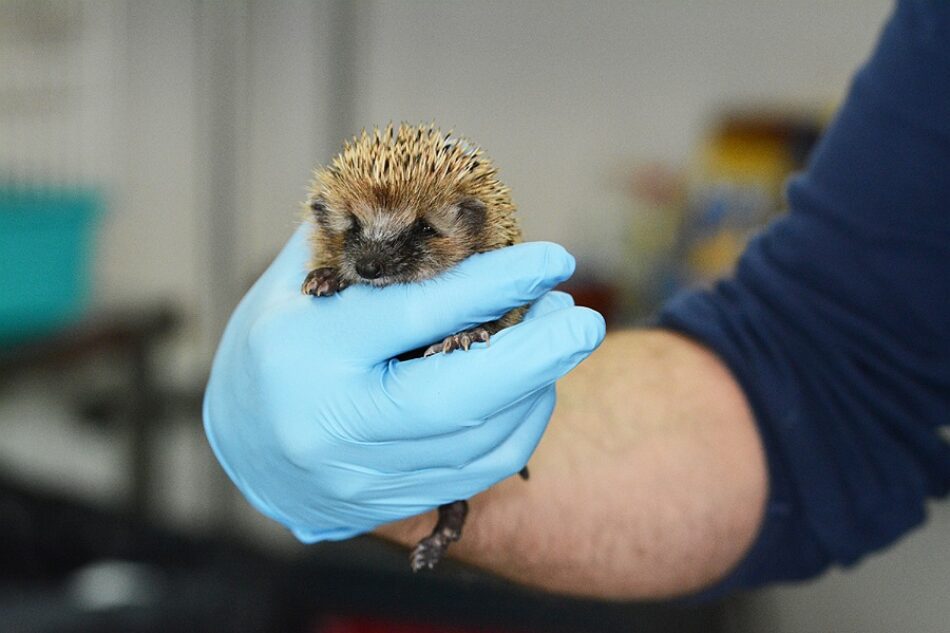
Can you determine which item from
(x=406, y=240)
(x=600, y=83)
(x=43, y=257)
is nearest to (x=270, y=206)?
(x=43, y=257)

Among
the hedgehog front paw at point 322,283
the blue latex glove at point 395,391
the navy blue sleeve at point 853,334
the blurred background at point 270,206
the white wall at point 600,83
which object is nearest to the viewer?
the blue latex glove at point 395,391

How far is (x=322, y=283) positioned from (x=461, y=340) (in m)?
0.17

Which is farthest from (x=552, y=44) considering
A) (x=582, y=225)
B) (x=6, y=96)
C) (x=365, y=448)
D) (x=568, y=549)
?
(x=365, y=448)

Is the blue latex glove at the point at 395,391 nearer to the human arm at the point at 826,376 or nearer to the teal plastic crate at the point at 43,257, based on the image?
the human arm at the point at 826,376

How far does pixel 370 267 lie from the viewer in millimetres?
984

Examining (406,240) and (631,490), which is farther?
(631,490)

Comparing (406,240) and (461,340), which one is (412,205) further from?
(461,340)

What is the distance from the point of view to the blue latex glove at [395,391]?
908 mm

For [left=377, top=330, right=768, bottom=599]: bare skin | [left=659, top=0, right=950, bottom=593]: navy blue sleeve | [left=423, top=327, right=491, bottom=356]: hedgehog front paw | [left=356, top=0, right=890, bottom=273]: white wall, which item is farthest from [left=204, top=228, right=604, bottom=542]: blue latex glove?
[left=356, top=0, right=890, bottom=273]: white wall

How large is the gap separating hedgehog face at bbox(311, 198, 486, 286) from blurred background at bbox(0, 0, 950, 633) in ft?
3.79

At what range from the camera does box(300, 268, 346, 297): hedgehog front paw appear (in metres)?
1.01

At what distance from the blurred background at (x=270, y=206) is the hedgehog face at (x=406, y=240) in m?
1.16

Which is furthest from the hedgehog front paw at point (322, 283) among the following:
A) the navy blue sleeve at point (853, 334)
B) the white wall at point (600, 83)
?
the white wall at point (600, 83)

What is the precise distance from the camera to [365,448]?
3.17 ft
